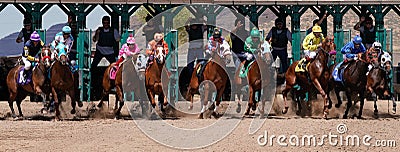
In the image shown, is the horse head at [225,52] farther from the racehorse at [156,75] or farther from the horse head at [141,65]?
the horse head at [141,65]

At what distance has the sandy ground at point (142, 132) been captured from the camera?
45.6ft

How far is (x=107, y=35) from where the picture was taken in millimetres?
22234

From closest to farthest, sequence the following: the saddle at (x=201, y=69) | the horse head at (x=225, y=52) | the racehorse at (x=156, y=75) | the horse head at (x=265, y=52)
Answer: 1. the racehorse at (x=156, y=75)
2. the horse head at (x=225, y=52)
3. the saddle at (x=201, y=69)
4. the horse head at (x=265, y=52)

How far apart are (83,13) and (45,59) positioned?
4.10m

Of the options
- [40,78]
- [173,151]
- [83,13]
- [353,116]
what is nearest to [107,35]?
[83,13]

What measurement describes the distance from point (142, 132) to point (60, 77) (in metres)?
3.18

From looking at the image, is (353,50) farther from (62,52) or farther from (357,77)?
(62,52)

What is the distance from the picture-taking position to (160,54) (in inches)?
727

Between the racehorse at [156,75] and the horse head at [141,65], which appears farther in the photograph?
the horse head at [141,65]

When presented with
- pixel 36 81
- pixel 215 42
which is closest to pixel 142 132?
pixel 215 42

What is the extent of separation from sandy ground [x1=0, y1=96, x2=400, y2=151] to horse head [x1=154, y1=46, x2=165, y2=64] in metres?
1.19

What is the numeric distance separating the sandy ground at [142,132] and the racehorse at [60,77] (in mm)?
614

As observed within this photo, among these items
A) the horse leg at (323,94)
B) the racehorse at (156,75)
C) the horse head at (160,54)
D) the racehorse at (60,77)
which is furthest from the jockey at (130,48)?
the horse leg at (323,94)

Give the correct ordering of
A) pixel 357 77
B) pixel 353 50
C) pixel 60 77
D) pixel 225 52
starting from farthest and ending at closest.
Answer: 1. pixel 353 50
2. pixel 357 77
3. pixel 225 52
4. pixel 60 77
